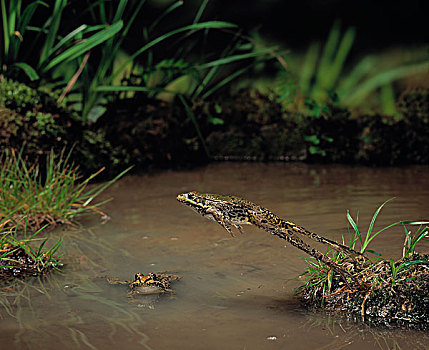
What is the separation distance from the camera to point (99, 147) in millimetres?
6977

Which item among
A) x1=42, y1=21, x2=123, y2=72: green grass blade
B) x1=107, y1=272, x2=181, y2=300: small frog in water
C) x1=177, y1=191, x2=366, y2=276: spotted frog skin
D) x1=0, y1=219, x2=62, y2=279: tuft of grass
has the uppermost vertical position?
x1=42, y1=21, x2=123, y2=72: green grass blade

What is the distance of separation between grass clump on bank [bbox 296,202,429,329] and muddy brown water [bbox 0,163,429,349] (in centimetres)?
10

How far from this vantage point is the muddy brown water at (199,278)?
8.82ft

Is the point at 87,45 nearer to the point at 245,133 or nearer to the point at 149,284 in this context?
the point at 245,133

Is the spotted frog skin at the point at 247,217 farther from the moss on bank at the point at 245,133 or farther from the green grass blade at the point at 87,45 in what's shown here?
the moss on bank at the point at 245,133

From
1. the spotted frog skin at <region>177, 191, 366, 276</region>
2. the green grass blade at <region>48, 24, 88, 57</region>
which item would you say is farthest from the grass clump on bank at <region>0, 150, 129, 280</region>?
the green grass blade at <region>48, 24, 88, 57</region>

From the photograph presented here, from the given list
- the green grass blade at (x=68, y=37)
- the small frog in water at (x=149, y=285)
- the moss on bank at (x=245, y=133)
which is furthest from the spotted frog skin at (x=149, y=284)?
the green grass blade at (x=68, y=37)

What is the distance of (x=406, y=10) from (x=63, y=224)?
609 centimetres

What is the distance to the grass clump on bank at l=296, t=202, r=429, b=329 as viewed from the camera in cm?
275

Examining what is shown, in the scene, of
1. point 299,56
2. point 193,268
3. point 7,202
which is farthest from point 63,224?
point 299,56

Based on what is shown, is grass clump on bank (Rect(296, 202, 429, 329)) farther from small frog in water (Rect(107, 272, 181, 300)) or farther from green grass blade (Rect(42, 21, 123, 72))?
green grass blade (Rect(42, 21, 123, 72))

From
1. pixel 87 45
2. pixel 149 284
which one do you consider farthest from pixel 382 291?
pixel 87 45

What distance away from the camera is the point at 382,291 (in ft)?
9.29

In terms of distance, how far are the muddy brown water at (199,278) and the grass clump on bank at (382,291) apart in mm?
104
